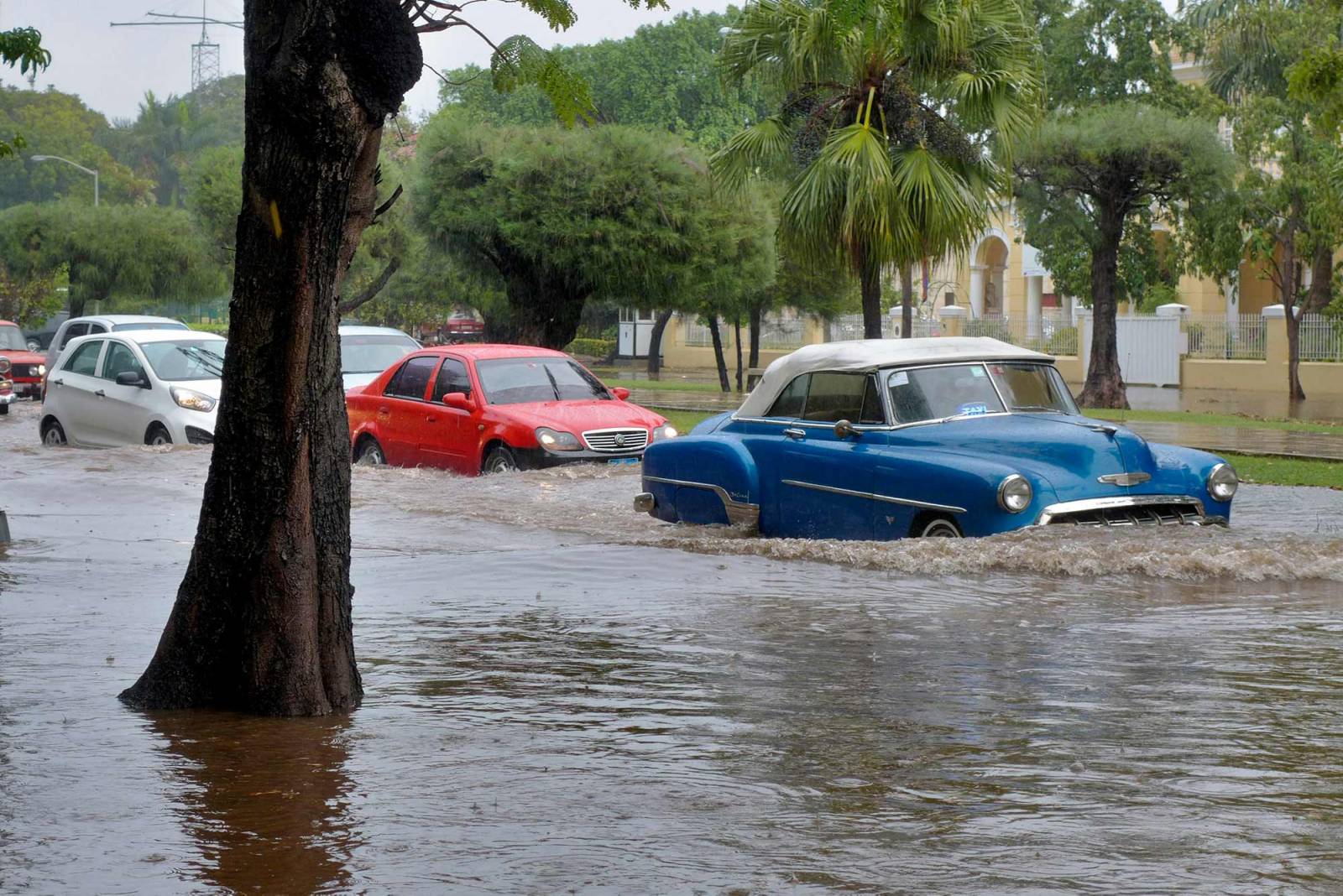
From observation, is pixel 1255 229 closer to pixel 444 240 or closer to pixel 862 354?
pixel 444 240

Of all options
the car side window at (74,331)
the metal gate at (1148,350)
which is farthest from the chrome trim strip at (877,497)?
the metal gate at (1148,350)

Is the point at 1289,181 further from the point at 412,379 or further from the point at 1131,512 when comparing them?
the point at 1131,512

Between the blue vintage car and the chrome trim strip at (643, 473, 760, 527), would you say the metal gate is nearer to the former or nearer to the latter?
the blue vintage car

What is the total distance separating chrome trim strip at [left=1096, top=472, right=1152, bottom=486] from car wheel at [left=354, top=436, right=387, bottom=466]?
9296mm

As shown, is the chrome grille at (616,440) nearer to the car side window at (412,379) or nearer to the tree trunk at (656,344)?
the car side window at (412,379)

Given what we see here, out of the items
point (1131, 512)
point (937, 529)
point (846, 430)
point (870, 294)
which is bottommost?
point (937, 529)

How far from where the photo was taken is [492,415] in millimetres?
15961

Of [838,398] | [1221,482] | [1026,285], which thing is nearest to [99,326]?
[838,398]

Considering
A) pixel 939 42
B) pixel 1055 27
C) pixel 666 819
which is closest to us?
pixel 666 819

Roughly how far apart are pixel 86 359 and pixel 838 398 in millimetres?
12373

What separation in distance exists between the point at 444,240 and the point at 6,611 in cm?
1783

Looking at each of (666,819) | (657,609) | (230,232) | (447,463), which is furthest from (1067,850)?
(230,232)

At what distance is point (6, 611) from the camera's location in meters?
8.70

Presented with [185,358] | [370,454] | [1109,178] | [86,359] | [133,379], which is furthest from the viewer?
[1109,178]
